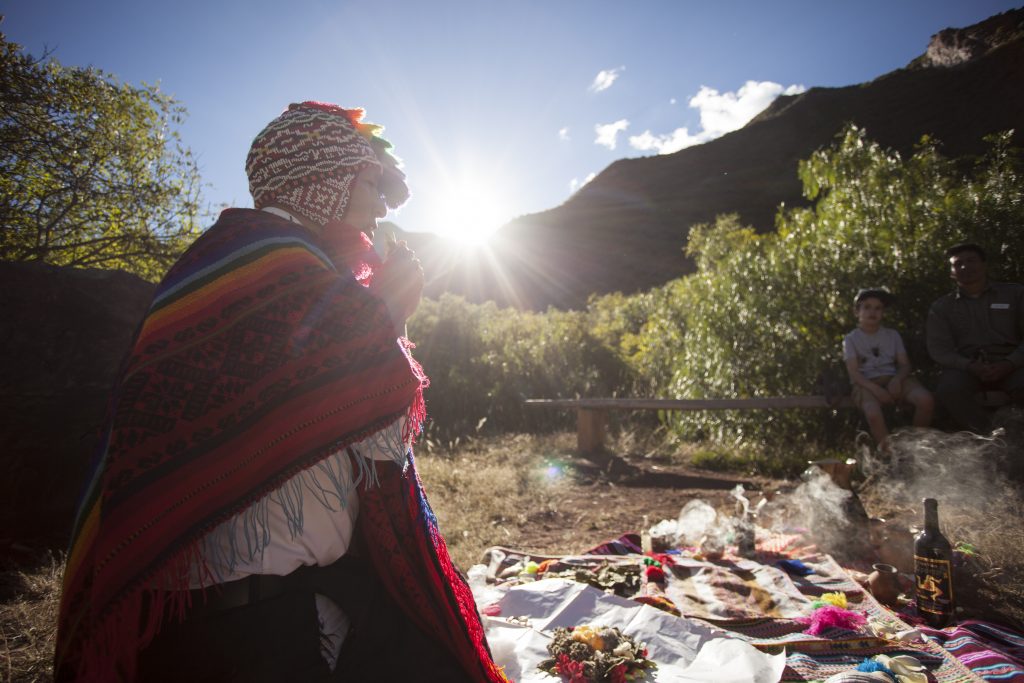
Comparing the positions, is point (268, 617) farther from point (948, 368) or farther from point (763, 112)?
point (763, 112)

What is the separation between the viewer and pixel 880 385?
490 centimetres

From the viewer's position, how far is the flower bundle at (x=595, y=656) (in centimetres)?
194

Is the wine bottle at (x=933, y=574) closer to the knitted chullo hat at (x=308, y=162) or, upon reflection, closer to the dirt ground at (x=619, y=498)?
the dirt ground at (x=619, y=498)

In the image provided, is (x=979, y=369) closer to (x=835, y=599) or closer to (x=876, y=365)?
(x=876, y=365)

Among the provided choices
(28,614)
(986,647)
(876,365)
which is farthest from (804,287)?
(28,614)

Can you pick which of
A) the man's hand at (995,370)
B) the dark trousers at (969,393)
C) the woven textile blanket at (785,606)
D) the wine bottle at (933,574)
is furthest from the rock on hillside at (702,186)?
the wine bottle at (933,574)

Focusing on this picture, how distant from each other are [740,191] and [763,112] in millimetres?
23238

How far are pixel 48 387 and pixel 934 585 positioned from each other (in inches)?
217

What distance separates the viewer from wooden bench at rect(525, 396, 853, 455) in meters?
5.26

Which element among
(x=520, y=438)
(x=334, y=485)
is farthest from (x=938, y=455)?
(x=520, y=438)

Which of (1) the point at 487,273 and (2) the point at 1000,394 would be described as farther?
(1) the point at 487,273

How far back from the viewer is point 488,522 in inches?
174

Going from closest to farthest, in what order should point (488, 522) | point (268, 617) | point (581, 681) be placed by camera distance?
point (268, 617) < point (581, 681) < point (488, 522)

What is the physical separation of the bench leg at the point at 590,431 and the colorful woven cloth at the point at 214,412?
563 centimetres
